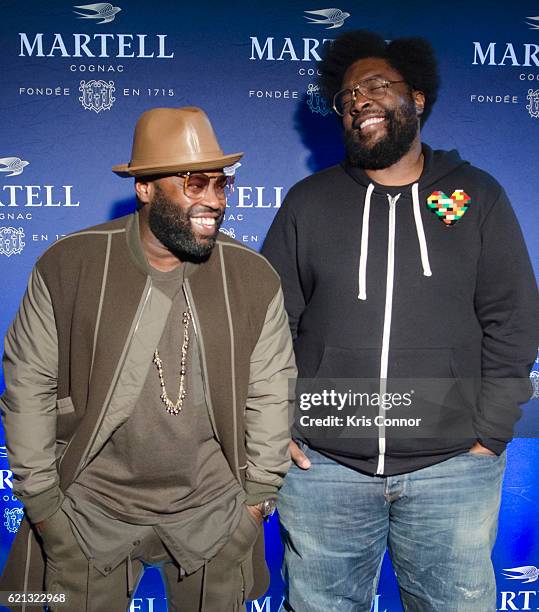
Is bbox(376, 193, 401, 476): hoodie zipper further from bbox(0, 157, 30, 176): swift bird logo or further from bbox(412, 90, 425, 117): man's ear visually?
bbox(0, 157, 30, 176): swift bird logo

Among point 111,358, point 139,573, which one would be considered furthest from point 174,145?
point 139,573

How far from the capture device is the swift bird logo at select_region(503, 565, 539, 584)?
9.40 feet

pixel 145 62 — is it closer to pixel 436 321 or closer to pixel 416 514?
pixel 436 321

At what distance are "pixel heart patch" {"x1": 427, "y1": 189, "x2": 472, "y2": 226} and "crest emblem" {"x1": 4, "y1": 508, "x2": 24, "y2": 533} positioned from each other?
1982 millimetres

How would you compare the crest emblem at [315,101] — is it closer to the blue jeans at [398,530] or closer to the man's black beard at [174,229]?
the man's black beard at [174,229]

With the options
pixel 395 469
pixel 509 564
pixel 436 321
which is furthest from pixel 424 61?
pixel 509 564

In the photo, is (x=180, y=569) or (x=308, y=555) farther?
(x=308, y=555)

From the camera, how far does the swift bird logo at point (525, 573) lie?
287cm

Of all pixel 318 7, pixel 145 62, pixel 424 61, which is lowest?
pixel 424 61

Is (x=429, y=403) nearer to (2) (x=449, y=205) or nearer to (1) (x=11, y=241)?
(2) (x=449, y=205)

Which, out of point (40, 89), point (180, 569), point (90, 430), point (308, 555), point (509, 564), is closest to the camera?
point (90, 430)

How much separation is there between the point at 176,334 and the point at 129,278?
7.6 inches

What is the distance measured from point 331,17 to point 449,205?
986 millimetres

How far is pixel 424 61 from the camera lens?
2.12 metres
